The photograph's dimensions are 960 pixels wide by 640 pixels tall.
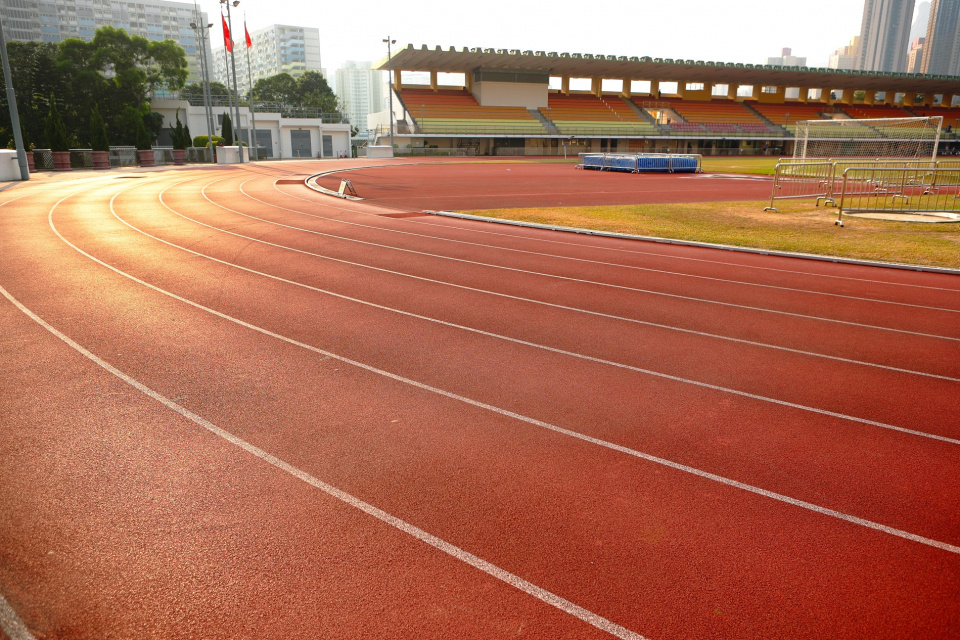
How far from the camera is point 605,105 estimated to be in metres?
72.1

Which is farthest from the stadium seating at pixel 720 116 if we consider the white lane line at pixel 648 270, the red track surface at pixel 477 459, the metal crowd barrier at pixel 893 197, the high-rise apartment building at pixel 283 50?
the high-rise apartment building at pixel 283 50

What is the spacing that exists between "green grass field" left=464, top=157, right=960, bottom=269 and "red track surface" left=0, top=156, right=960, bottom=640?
2.83 meters

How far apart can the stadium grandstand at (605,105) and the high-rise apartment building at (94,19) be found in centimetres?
8224

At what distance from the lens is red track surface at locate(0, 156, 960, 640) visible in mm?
3133

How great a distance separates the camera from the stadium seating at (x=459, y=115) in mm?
62031

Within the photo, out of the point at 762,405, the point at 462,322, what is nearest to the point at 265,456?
the point at 462,322

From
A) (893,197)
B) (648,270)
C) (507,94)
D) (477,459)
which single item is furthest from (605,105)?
(477,459)

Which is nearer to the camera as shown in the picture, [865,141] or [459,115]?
[865,141]

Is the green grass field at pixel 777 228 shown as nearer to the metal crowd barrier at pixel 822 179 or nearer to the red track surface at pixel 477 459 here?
the metal crowd barrier at pixel 822 179

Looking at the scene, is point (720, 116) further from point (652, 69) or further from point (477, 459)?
point (477, 459)

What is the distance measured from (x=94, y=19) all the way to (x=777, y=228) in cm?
17258

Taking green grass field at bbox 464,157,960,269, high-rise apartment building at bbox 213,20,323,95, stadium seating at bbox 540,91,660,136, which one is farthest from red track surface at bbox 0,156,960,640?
high-rise apartment building at bbox 213,20,323,95

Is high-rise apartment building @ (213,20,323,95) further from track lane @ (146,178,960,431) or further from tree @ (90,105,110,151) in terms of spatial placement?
track lane @ (146,178,960,431)

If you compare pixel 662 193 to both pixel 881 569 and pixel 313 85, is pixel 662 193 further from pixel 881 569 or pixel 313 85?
pixel 313 85
